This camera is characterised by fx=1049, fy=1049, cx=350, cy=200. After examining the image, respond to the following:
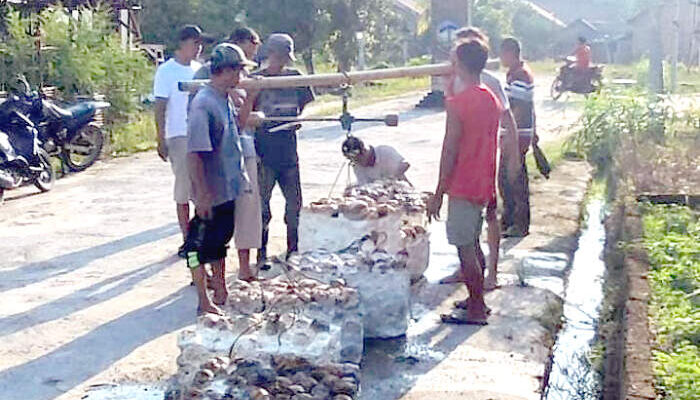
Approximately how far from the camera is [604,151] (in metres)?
14.2

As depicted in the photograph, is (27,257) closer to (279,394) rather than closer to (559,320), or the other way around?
(559,320)

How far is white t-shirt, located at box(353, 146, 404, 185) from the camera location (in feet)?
26.6

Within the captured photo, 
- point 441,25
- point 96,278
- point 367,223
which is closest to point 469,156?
point 367,223

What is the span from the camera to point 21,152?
12.0 metres

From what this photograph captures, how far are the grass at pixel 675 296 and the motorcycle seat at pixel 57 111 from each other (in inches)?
296

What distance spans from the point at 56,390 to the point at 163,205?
5746 millimetres

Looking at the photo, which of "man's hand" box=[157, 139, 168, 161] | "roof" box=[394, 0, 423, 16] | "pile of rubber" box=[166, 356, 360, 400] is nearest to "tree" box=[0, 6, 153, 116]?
"man's hand" box=[157, 139, 168, 161]

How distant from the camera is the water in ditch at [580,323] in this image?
6215 millimetres

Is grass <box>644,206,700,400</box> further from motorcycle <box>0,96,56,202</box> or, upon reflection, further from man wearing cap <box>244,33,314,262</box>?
motorcycle <box>0,96,56,202</box>

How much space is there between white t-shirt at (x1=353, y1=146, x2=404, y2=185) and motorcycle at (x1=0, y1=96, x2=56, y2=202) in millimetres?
4995

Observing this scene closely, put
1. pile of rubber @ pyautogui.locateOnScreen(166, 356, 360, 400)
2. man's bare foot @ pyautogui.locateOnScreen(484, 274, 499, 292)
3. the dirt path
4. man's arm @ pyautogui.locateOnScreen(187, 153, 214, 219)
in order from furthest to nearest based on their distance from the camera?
man's bare foot @ pyautogui.locateOnScreen(484, 274, 499, 292), man's arm @ pyautogui.locateOnScreen(187, 153, 214, 219), the dirt path, pile of rubber @ pyautogui.locateOnScreen(166, 356, 360, 400)

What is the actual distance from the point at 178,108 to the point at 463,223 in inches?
102

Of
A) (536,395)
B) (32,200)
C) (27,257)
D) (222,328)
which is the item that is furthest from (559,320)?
(32,200)

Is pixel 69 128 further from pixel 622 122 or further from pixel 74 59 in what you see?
pixel 622 122
